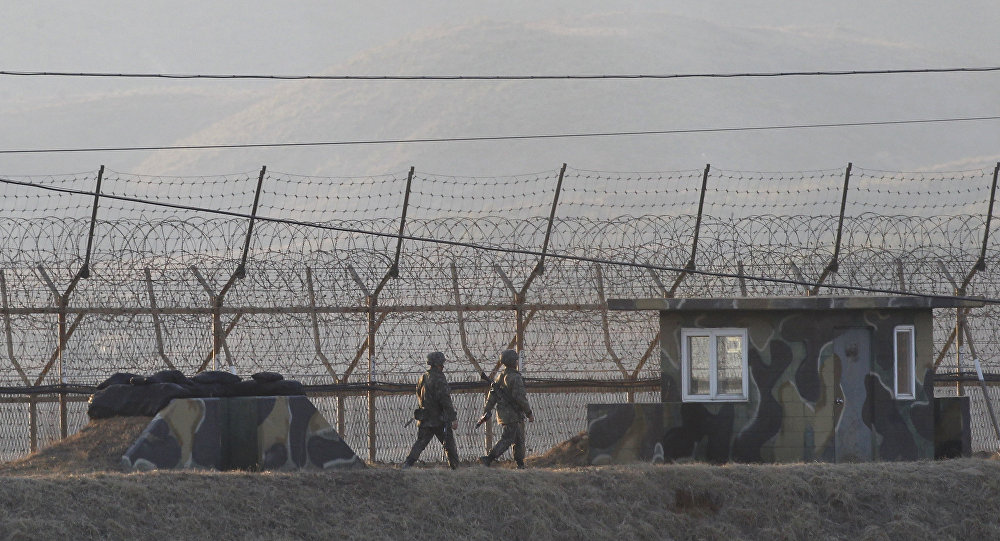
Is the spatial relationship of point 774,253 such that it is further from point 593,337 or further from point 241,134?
point 241,134

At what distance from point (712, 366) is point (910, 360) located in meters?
2.21

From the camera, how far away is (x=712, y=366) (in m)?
15.3

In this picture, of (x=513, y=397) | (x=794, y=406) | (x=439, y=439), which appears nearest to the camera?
(x=439, y=439)

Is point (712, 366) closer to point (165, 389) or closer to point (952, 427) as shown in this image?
point (952, 427)

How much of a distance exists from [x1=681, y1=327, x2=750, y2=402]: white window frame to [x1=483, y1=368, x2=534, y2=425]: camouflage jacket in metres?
1.85

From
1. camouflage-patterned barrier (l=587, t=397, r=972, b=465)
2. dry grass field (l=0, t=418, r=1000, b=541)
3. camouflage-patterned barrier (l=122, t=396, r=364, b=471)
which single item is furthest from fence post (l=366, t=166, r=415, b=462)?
dry grass field (l=0, t=418, r=1000, b=541)

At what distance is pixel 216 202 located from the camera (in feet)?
364

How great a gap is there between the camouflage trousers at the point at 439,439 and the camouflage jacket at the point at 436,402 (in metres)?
0.06

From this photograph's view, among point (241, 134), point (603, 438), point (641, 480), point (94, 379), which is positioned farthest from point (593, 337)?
point (241, 134)

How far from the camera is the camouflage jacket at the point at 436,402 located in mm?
14297

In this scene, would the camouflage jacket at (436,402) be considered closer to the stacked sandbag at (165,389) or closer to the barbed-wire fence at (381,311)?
the stacked sandbag at (165,389)

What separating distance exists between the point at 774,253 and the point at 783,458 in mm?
3272

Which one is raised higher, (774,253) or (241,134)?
(241,134)

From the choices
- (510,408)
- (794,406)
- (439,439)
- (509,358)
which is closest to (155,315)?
(439,439)
